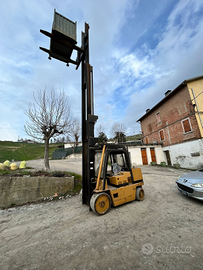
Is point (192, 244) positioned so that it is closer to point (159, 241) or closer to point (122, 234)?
point (159, 241)

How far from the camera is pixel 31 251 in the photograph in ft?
7.81

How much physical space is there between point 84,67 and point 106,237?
6923 mm

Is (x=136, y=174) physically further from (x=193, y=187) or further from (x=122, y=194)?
(x=193, y=187)

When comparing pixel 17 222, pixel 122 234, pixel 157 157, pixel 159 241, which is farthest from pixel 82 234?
pixel 157 157

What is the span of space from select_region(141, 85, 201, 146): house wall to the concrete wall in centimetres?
1658

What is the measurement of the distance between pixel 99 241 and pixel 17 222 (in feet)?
9.47

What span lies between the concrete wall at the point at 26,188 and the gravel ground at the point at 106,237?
0.50 m

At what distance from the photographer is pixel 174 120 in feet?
56.8

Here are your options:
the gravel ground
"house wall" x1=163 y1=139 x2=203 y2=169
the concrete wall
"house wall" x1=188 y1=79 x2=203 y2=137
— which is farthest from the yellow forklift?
"house wall" x1=188 y1=79 x2=203 y2=137

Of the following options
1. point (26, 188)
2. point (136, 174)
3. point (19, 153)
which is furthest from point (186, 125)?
point (19, 153)

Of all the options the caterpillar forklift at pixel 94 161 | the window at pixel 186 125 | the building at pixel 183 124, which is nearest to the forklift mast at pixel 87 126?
the caterpillar forklift at pixel 94 161

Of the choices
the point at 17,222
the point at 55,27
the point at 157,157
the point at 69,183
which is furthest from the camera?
the point at 157,157

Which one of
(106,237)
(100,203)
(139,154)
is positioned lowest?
(106,237)

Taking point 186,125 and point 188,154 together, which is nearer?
point 188,154
